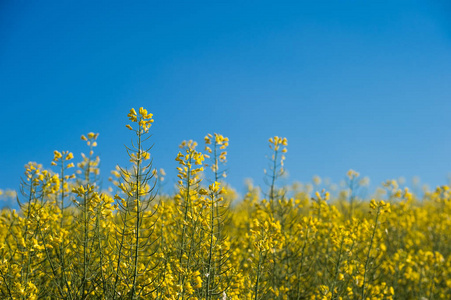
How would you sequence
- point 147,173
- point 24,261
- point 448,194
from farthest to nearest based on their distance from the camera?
point 448,194
point 24,261
point 147,173

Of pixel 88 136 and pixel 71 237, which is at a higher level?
pixel 88 136

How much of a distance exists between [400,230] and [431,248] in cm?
88

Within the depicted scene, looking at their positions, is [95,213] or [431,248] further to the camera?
[431,248]

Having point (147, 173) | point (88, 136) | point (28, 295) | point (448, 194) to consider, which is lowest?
point (28, 295)

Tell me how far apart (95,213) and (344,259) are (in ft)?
11.2

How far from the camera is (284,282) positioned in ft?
19.1

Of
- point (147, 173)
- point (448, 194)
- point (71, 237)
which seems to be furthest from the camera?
point (448, 194)

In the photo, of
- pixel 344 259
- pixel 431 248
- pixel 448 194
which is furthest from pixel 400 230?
pixel 344 259

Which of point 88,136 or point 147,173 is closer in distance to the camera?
point 147,173

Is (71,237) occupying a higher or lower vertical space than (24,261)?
higher

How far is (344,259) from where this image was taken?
565 cm

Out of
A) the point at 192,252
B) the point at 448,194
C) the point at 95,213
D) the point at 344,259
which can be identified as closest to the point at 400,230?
the point at 448,194

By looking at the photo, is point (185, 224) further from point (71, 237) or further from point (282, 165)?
point (282, 165)

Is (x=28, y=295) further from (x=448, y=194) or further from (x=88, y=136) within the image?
(x=448, y=194)
